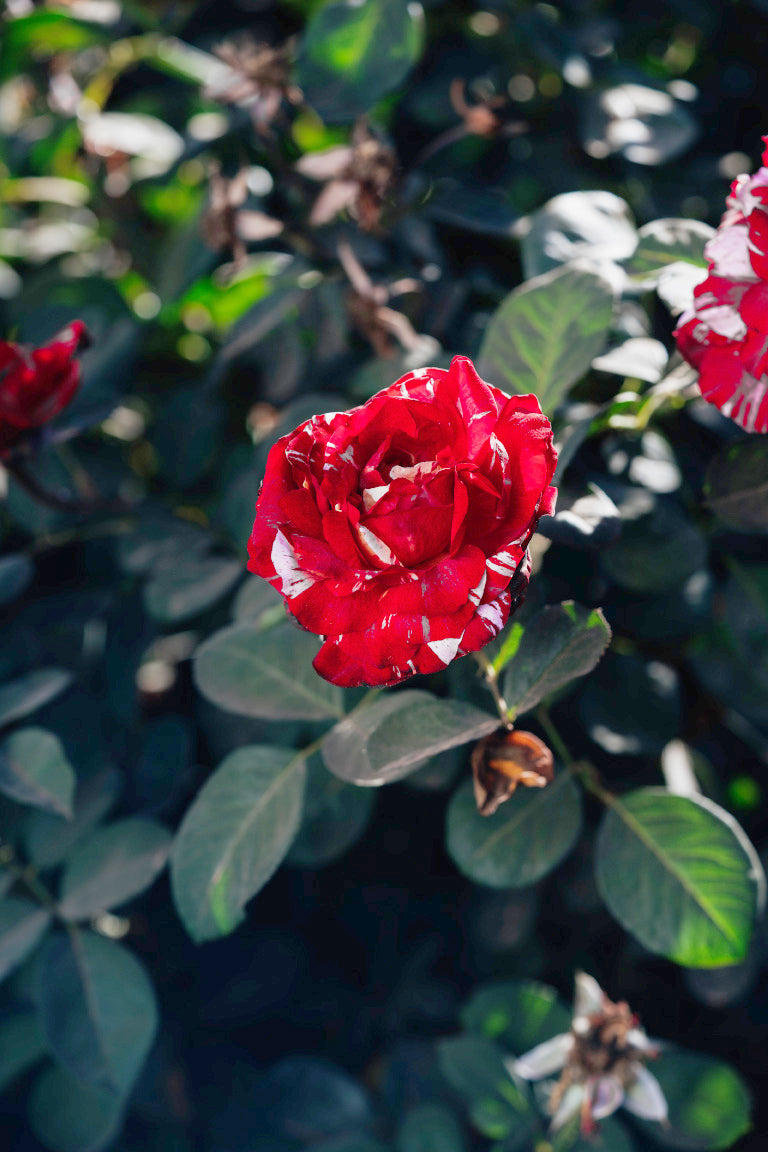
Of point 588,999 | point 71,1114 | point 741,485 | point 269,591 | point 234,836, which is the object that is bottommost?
point 71,1114

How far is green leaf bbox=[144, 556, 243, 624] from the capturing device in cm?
69

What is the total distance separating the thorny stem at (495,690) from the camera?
1.53 feet

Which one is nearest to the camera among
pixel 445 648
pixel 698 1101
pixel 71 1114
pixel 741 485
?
pixel 445 648

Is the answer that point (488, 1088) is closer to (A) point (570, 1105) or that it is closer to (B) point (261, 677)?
(A) point (570, 1105)

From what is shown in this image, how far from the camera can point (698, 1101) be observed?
2.11ft

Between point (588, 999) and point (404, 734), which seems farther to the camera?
point (588, 999)

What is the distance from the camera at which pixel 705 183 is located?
0.82 m

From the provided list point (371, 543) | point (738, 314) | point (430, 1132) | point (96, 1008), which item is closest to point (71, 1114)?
point (96, 1008)

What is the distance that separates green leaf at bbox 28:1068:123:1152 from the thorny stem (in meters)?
0.49

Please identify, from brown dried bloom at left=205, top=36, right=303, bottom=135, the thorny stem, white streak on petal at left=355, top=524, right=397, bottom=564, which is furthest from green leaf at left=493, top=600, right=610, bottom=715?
brown dried bloom at left=205, top=36, right=303, bottom=135

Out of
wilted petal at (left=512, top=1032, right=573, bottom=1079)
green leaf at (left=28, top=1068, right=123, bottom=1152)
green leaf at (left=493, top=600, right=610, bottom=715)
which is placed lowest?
green leaf at (left=28, top=1068, right=123, bottom=1152)

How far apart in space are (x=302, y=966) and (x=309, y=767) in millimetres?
304

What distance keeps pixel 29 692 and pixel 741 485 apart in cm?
51

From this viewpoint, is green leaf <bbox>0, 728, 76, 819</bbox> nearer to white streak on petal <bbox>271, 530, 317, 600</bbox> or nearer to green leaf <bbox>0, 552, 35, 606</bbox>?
green leaf <bbox>0, 552, 35, 606</bbox>
